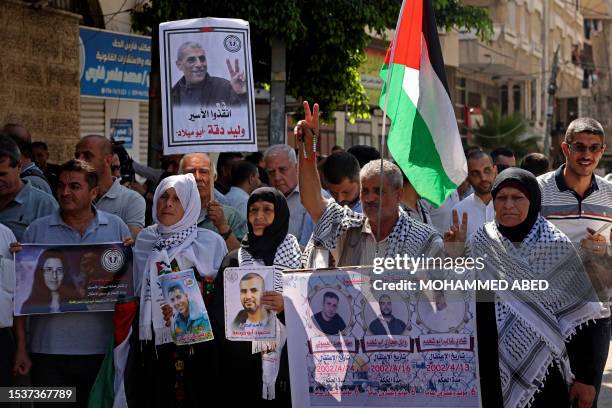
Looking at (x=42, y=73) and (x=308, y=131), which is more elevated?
(x=42, y=73)

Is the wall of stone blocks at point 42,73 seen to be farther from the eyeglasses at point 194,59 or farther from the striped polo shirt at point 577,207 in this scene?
the striped polo shirt at point 577,207

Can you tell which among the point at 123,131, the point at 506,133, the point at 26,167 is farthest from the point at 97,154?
the point at 506,133

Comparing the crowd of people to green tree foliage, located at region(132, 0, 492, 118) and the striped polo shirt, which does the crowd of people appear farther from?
green tree foliage, located at region(132, 0, 492, 118)

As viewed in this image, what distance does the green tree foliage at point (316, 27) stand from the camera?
13.4m

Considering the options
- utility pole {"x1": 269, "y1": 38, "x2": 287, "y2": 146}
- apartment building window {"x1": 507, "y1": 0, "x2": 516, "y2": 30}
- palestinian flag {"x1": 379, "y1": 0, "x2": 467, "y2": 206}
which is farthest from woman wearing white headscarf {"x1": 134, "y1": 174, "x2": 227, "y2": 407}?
apartment building window {"x1": 507, "y1": 0, "x2": 516, "y2": 30}

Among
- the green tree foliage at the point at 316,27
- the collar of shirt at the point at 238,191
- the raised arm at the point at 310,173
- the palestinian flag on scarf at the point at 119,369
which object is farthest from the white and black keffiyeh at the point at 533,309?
the green tree foliage at the point at 316,27

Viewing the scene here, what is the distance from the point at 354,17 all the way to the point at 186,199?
886cm

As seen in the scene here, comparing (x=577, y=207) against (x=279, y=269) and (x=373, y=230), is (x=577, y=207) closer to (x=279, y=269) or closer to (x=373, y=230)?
(x=373, y=230)

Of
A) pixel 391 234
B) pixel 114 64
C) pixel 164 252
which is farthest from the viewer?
pixel 114 64

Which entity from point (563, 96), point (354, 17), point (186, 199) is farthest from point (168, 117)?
point (563, 96)

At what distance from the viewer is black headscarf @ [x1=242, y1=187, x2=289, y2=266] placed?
5734 millimetres

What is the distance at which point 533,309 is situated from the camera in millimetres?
5105

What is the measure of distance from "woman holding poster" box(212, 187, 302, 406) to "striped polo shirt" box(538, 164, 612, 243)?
1.54 m

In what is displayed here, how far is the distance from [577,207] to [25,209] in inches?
126
